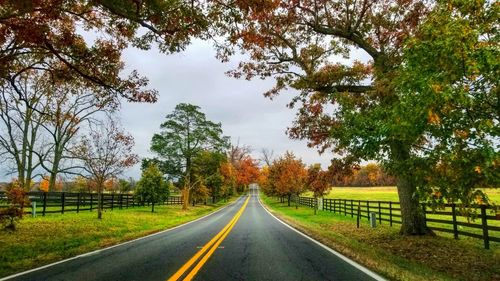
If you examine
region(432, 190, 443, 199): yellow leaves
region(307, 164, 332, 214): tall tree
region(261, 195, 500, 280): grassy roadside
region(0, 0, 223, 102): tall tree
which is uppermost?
region(0, 0, 223, 102): tall tree

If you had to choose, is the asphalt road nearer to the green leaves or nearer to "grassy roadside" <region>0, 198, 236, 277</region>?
"grassy roadside" <region>0, 198, 236, 277</region>

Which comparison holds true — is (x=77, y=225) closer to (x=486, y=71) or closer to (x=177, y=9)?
(x=177, y=9)

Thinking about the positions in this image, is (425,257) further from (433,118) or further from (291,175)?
(291,175)

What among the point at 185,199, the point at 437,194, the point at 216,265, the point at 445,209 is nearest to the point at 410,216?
the point at 445,209

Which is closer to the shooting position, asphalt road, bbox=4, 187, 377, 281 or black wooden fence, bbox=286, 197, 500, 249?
asphalt road, bbox=4, 187, 377, 281

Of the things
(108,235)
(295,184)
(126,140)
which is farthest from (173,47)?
Result: (295,184)

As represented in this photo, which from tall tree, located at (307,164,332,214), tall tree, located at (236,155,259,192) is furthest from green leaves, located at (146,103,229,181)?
tall tree, located at (236,155,259,192)

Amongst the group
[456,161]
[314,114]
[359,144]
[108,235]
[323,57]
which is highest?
[323,57]

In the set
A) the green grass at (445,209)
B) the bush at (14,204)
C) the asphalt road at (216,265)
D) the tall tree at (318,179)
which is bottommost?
the green grass at (445,209)

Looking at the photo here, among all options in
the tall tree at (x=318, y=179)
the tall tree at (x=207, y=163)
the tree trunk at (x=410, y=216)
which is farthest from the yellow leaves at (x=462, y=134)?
the tall tree at (x=207, y=163)

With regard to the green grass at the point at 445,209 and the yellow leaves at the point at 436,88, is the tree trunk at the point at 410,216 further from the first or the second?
the yellow leaves at the point at 436,88

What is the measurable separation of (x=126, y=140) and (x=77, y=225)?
8.35m

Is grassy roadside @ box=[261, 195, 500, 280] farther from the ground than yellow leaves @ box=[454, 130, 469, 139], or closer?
closer

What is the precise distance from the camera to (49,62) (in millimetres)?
12859
